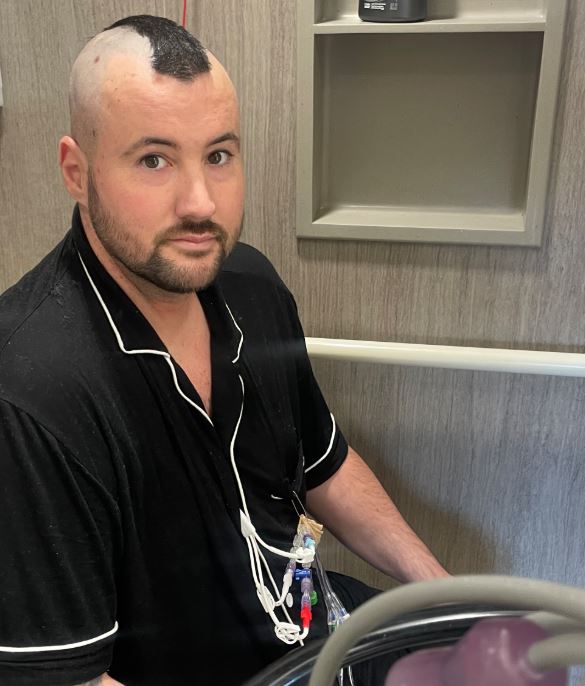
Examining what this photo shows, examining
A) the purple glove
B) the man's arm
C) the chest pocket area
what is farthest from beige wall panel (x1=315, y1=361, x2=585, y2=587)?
the purple glove

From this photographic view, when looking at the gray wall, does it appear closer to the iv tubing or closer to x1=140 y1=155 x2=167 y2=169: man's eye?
x1=140 y1=155 x2=167 y2=169: man's eye

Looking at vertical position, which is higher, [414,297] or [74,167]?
[74,167]

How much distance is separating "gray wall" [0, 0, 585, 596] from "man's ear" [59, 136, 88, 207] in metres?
0.43

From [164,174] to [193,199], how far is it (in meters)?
0.04

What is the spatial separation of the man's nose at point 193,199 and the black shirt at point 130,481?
0.39ft

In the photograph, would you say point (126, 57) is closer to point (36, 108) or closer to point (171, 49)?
point (171, 49)

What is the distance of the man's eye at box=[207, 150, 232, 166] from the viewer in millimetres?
861

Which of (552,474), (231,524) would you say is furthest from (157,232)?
(552,474)

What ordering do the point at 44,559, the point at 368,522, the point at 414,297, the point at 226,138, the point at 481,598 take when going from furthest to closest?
the point at 414,297 → the point at 368,522 → the point at 226,138 → the point at 44,559 → the point at 481,598

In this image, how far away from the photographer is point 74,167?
0.86 metres

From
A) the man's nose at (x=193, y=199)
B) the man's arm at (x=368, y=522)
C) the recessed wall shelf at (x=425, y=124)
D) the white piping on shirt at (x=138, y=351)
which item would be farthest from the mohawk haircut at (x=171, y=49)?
the man's arm at (x=368, y=522)

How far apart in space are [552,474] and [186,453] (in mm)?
704

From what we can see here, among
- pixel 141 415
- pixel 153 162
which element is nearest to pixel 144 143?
pixel 153 162

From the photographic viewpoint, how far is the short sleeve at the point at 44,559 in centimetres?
74
